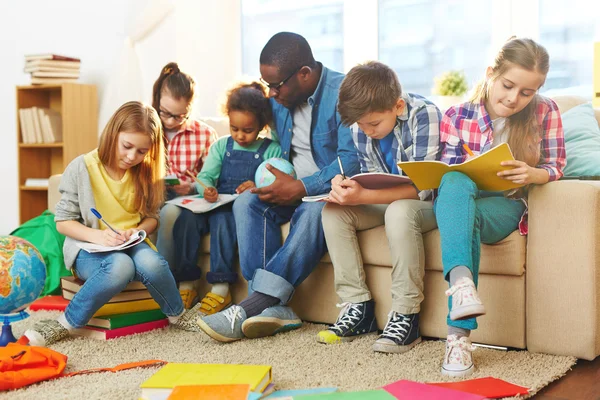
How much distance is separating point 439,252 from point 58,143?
289cm

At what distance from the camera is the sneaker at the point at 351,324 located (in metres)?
2.01

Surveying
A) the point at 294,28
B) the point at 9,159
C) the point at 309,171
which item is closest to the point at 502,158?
the point at 309,171

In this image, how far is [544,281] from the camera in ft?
6.06

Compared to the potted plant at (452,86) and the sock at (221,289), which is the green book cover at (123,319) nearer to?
the sock at (221,289)

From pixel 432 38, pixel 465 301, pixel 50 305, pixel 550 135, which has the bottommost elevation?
pixel 50 305

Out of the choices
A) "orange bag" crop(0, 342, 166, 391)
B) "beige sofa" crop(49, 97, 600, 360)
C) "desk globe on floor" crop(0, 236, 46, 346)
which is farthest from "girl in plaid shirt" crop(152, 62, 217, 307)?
"beige sofa" crop(49, 97, 600, 360)

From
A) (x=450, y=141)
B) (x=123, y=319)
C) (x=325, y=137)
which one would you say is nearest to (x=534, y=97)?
(x=450, y=141)

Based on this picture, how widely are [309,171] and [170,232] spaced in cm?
54

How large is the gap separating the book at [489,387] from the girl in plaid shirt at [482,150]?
7 cm

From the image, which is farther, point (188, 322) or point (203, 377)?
point (188, 322)

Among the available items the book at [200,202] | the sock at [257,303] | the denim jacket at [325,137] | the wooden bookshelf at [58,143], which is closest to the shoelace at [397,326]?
the sock at [257,303]

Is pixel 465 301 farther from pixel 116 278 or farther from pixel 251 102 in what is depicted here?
pixel 251 102

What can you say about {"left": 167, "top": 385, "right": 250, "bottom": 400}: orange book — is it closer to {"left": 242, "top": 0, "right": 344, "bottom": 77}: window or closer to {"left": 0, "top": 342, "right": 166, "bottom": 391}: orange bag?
{"left": 0, "top": 342, "right": 166, "bottom": 391}: orange bag

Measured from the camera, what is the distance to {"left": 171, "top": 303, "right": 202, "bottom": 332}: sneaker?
219cm
